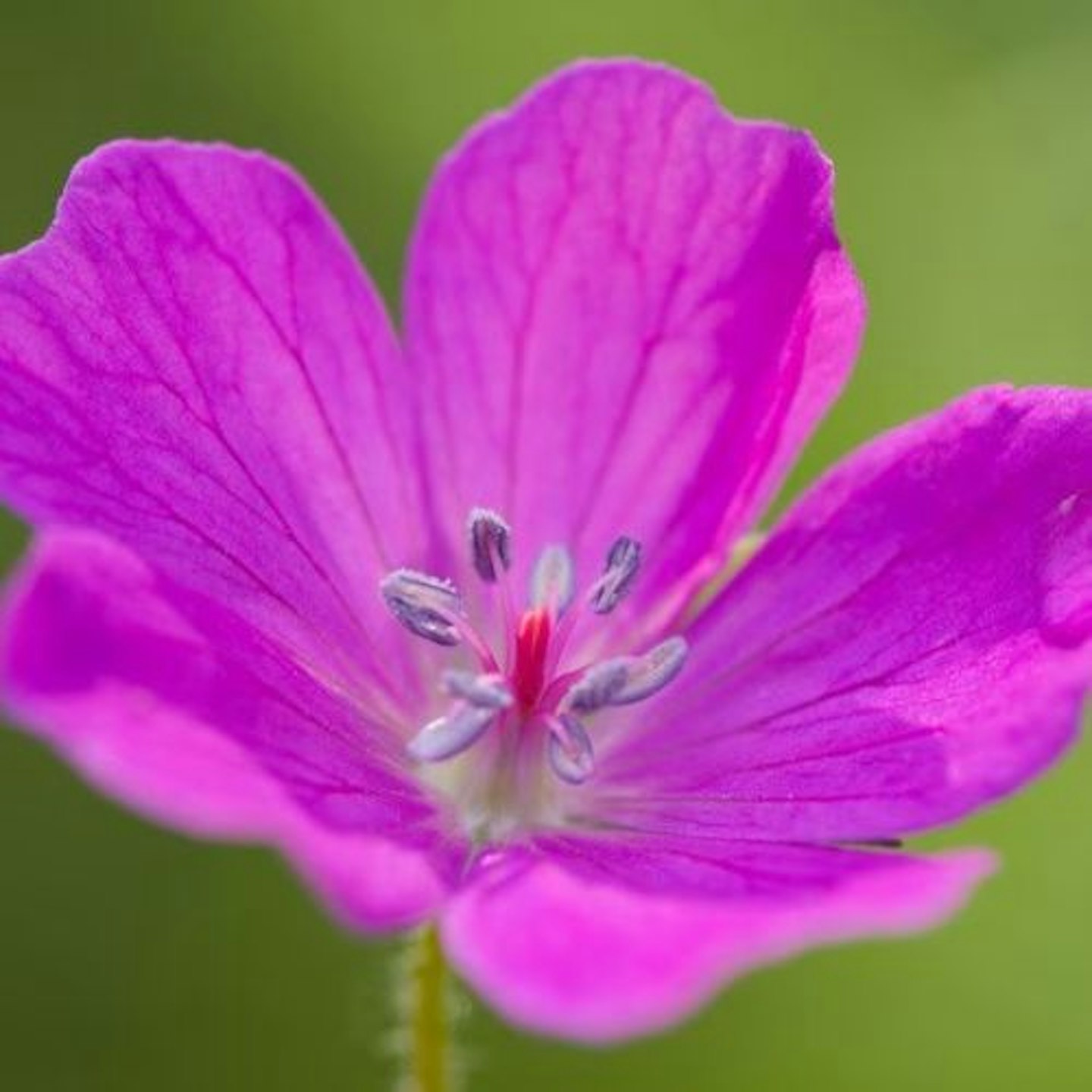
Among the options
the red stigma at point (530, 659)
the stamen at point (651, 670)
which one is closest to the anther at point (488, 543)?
the red stigma at point (530, 659)

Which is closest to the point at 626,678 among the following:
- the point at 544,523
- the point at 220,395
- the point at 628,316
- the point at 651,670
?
the point at 651,670

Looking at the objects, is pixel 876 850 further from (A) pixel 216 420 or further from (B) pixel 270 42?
(B) pixel 270 42

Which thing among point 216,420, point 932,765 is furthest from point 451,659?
point 932,765

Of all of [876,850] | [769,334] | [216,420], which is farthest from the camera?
[769,334]

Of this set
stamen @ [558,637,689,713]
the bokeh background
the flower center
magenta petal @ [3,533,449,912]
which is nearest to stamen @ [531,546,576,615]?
the flower center

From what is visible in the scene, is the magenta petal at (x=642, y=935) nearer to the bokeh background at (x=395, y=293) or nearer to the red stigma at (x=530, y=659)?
the red stigma at (x=530, y=659)
